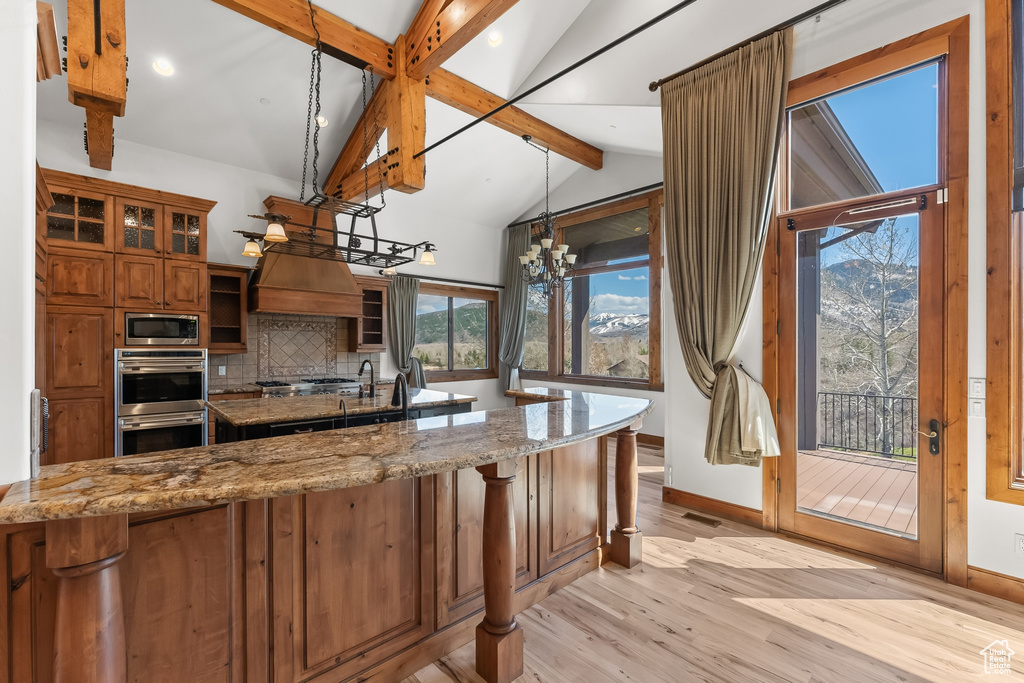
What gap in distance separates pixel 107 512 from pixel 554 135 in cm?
586

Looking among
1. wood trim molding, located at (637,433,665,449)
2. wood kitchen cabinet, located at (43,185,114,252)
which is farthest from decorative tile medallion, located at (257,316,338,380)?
wood trim molding, located at (637,433,665,449)

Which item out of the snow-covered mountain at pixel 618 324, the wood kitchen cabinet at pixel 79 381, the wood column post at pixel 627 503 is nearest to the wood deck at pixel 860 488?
the wood column post at pixel 627 503

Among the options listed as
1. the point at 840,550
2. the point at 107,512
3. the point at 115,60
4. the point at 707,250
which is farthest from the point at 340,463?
the point at 840,550

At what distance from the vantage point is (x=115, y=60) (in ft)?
6.63

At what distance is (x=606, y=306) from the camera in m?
6.65

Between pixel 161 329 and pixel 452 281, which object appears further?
pixel 452 281

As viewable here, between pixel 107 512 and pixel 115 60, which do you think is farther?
pixel 115 60

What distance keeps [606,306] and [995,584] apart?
4805mm

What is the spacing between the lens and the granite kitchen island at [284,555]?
1036 mm

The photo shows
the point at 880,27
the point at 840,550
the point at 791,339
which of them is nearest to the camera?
the point at 880,27

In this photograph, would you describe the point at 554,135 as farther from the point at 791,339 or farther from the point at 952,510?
the point at 952,510

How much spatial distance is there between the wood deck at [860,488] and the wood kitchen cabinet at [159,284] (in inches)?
225

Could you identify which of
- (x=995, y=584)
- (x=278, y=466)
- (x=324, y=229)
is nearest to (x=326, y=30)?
(x=324, y=229)

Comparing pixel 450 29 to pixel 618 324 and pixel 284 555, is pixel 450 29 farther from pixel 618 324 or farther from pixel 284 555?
pixel 618 324
